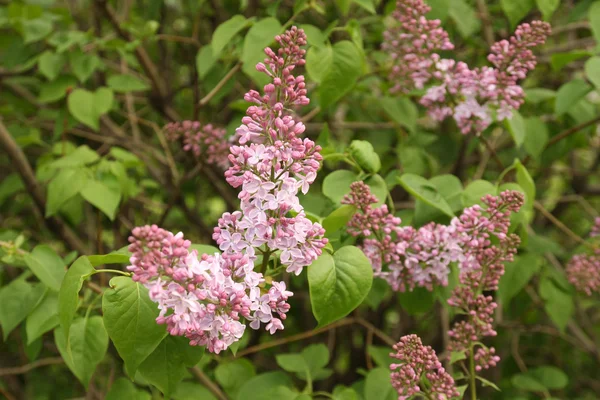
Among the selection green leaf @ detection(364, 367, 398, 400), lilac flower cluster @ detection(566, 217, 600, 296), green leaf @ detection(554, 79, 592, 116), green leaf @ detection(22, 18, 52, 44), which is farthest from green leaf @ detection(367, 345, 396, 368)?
green leaf @ detection(22, 18, 52, 44)

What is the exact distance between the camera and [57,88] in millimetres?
2268

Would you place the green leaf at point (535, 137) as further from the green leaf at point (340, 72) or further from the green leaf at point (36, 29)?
the green leaf at point (36, 29)

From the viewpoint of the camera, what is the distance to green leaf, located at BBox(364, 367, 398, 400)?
5.31ft

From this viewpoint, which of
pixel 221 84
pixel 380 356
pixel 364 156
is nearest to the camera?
pixel 364 156

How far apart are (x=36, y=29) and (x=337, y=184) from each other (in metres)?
1.50

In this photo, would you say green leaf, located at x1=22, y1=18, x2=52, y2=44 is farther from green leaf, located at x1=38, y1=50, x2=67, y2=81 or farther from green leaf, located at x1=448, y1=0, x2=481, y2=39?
green leaf, located at x1=448, y1=0, x2=481, y2=39

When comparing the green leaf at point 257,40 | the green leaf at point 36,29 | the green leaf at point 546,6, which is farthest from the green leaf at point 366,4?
the green leaf at point 36,29

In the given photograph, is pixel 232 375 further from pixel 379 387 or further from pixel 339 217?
pixel 339 217

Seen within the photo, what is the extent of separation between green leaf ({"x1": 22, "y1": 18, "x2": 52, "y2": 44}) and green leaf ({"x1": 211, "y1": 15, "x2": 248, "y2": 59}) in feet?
2.89

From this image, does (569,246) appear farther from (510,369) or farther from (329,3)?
(329,3)

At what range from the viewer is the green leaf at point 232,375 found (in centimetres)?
193

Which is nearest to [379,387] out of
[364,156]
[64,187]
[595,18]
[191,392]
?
[191,392]

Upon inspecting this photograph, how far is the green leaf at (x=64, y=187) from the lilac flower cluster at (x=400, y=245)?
2.97 ft

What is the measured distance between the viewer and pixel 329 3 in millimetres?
2730
